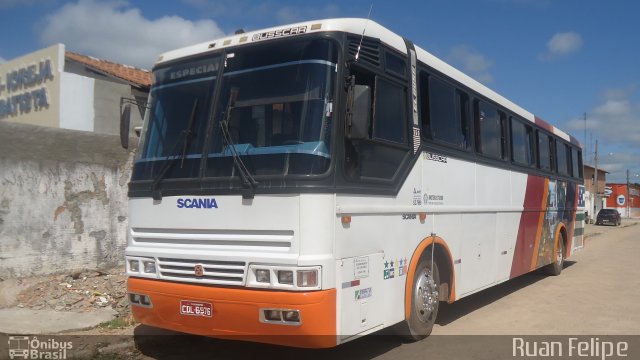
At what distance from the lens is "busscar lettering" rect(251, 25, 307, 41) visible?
5227 mm

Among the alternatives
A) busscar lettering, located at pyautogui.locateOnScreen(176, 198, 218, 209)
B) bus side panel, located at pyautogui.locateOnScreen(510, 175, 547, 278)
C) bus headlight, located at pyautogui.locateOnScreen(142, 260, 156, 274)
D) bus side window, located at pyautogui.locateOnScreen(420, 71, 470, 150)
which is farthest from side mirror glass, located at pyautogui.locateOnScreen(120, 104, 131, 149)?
bus side panel, located at pyautogui.locateOnScreen(510, 175, 547, 278)

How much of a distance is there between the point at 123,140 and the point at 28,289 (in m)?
3.58

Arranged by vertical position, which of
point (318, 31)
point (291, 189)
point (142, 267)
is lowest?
point (142, 267)

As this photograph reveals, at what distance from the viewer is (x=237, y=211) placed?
5.07 m

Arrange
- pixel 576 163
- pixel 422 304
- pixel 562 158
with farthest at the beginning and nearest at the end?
pixel 576 163, pixel 562 158, pixel 422 304

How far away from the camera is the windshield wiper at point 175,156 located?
18.0 ft

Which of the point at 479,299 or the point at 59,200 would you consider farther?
the point at 479,299

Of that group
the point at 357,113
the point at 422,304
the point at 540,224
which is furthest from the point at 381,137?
the point at 540,224

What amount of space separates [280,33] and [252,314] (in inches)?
102

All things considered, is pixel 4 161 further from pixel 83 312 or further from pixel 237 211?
pixel 237 211

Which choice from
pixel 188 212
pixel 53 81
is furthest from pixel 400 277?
pixel 53 81

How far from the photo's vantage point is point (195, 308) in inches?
203

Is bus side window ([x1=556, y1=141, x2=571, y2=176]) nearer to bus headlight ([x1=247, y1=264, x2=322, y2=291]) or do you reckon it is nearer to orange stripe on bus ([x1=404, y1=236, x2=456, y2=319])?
orange stripe on bus ([x1=404, y1=236, x2=456, y2=319])

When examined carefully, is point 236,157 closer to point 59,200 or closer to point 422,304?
point 422,304
